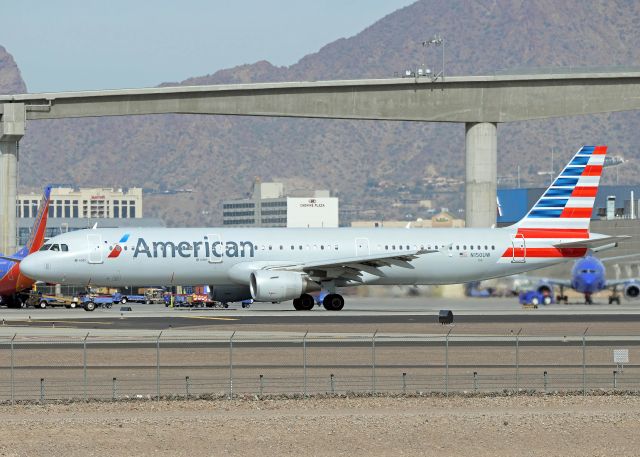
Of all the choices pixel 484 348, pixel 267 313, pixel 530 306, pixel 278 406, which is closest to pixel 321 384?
pixel 278 406

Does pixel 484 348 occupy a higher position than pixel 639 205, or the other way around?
pixel 639 205

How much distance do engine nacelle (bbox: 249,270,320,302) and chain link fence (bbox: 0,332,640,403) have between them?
15596mm

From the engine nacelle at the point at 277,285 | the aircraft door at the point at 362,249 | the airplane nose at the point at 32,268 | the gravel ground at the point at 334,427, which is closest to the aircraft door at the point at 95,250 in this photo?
the airplane nose at the point at 32,268

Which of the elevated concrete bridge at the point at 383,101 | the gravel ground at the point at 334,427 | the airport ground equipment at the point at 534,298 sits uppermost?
the elevated concrete bridge at the point at 383,101

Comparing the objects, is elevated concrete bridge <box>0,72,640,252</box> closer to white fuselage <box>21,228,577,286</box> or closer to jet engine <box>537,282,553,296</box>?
white fuselage <box>21,228,577,286</box>

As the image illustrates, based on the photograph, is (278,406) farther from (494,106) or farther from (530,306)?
(494,106)

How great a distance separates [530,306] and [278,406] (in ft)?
135

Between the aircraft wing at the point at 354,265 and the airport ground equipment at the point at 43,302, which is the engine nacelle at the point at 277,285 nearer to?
the aircraft wing at the point at 354,265

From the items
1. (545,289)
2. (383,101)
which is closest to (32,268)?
(545,289)

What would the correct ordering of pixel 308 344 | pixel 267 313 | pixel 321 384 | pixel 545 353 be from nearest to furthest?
pixel 321 384, pixel 545 353, pixel 308 344, pixel 267 313

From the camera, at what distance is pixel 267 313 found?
222 ft

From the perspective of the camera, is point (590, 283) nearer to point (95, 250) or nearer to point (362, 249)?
point (362, 249)

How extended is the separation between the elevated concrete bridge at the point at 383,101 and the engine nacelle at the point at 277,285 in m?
26.1

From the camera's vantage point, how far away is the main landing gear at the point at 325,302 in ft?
231
